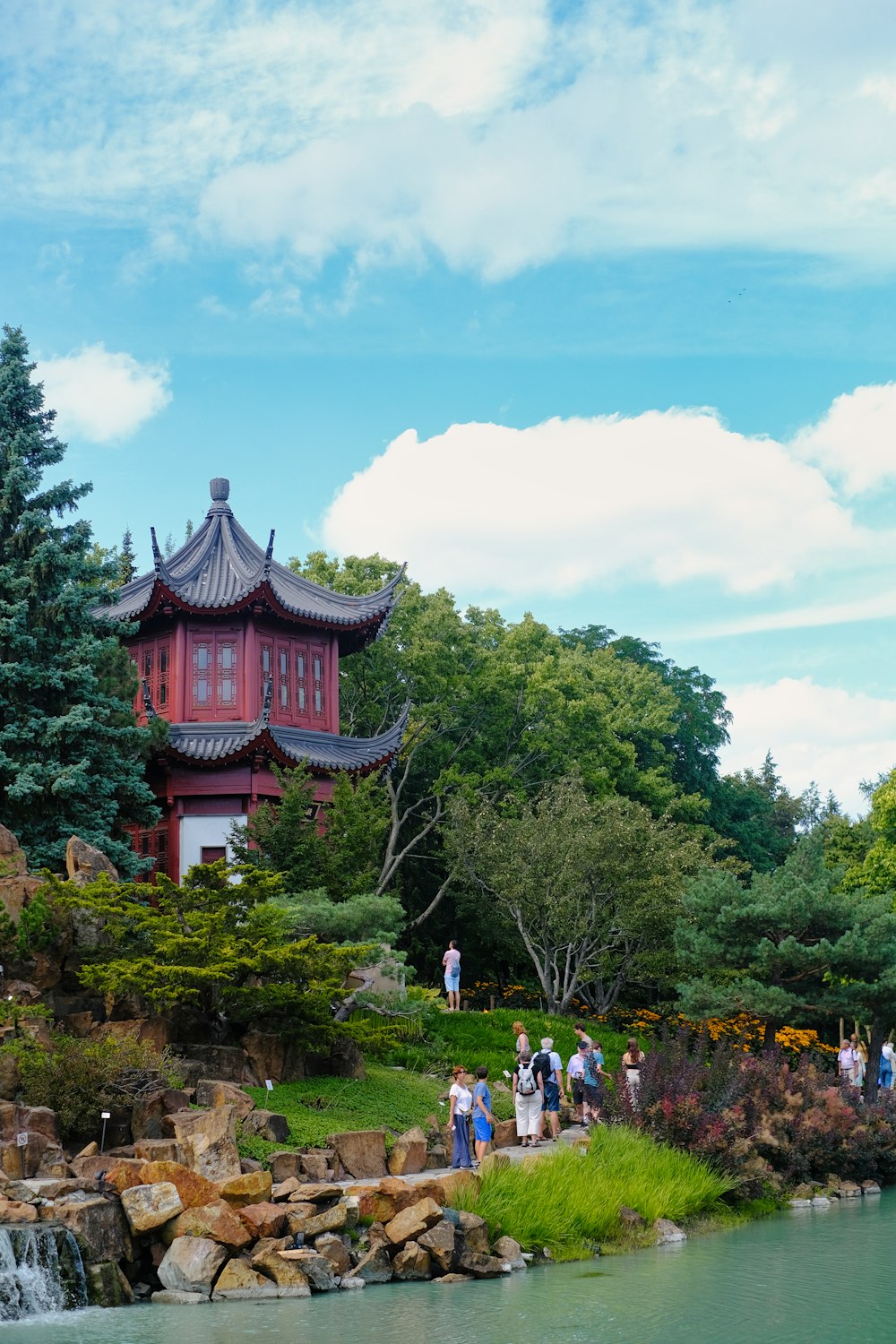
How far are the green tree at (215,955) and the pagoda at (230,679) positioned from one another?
7552 mm

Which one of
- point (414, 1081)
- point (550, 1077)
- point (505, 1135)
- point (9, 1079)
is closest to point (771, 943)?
point (550, 1077)

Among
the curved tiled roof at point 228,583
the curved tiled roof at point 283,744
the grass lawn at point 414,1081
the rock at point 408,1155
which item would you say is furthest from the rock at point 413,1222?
the curved tiled roof at point 228,583

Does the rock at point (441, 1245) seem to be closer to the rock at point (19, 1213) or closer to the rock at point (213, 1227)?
the rock at point (213, 1227)

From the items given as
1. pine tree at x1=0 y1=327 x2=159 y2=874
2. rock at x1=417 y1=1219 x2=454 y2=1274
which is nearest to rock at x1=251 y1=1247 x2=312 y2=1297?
rock at x1=417 y1=1219 x2=454 y2=1274

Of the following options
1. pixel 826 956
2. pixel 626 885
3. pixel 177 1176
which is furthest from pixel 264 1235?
pixel 626 885

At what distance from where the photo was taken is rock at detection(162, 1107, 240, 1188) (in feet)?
44.7

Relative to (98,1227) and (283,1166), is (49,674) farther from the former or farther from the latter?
(98,1227)

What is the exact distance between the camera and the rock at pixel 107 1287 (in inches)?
468

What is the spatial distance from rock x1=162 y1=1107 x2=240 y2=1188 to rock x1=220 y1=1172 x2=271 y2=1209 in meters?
0.22

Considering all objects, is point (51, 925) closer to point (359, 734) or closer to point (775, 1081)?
point (775, 1081)

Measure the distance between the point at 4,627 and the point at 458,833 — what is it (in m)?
10.0

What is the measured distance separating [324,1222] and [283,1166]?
1.61 meters

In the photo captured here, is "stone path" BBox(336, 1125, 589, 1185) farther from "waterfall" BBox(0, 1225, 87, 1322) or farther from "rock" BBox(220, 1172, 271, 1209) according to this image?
"waterfall" BBox(0, 1225, 87, 1322)

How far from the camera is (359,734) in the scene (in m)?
33.2
